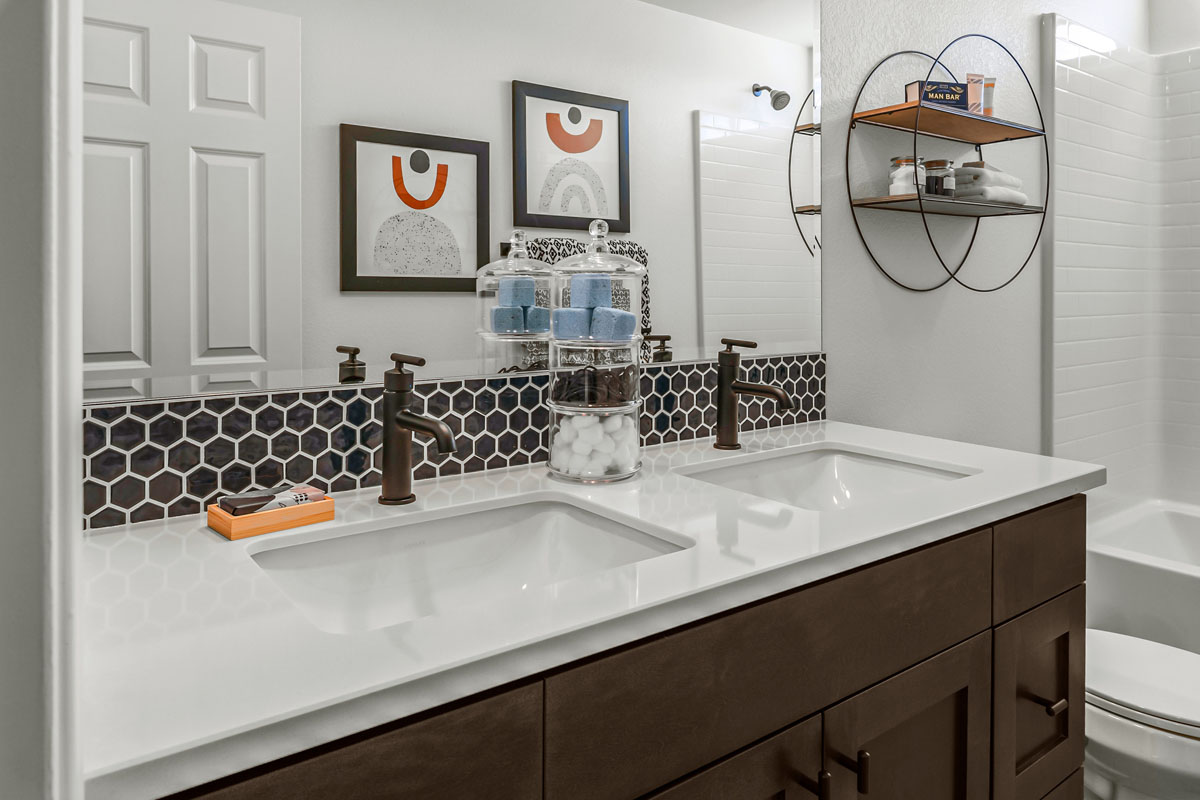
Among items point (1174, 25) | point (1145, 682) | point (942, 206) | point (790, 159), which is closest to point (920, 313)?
point (942, 206)

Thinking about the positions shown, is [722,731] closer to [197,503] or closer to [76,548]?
[76,548]

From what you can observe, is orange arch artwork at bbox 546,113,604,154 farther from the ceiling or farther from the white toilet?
the white toilet

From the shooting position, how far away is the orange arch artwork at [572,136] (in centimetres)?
130

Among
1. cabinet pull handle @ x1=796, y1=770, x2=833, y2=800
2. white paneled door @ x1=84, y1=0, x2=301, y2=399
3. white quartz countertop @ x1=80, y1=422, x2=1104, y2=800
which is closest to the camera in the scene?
white quartz countertop @ x1=80, y1=422, x2=1104, y2=800

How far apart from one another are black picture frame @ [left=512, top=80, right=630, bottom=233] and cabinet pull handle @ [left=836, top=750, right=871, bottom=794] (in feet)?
2.95

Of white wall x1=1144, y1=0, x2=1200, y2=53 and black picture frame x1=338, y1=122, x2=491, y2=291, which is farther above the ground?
white wall x1=1144, y1=0, x2=1200, y2=53

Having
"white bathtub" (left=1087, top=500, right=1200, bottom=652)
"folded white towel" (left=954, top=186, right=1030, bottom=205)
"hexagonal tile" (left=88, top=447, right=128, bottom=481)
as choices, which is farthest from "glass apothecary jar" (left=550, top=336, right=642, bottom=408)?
"white bathtub" (left=1087, top=500, right=1200, bottom=652)

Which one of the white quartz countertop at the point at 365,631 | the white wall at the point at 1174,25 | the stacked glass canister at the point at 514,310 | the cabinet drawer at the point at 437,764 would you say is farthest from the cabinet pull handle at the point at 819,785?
the white wall at the point at 1174,25

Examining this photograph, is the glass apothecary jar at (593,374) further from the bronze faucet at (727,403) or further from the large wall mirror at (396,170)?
the bronze faucet at (727,403)

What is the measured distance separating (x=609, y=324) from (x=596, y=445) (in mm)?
184

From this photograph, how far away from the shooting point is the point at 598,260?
126cm

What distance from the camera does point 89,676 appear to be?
0.57 m

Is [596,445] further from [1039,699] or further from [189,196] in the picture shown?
[1039,699]

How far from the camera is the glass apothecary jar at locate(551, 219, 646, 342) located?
119cm
